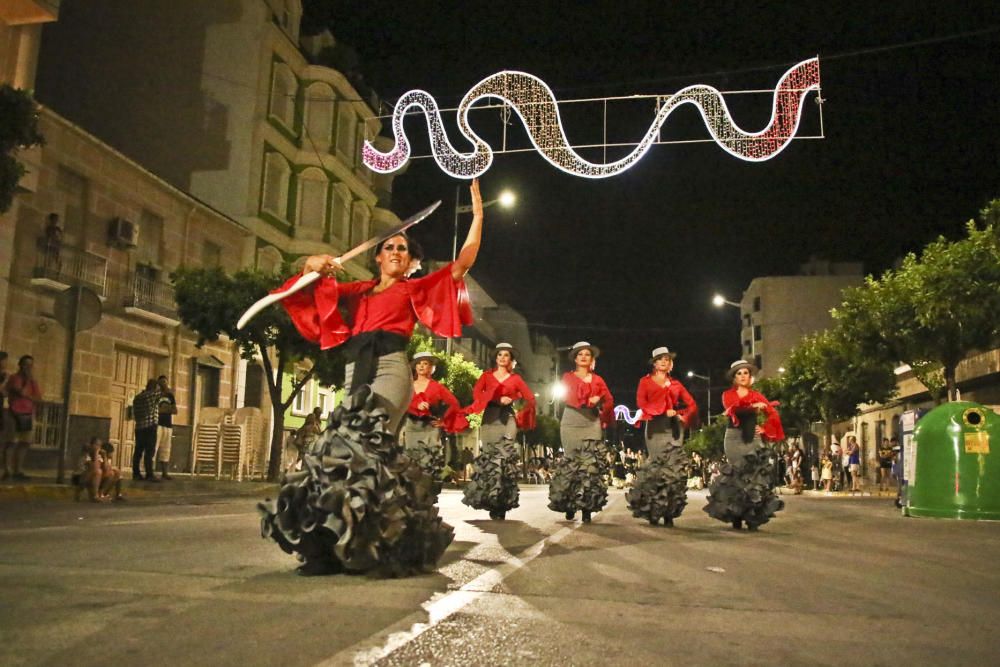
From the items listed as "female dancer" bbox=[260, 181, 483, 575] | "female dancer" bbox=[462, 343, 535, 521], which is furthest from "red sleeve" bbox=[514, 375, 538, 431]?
"female dancer" bbox=[260, 181, 483, 575]

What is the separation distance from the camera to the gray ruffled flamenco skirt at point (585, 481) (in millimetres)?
10664

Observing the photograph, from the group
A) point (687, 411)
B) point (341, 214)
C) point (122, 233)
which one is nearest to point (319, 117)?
point (341, 214)

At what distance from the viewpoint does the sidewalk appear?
12523 millimetres

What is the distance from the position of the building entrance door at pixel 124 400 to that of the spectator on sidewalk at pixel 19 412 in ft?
30.4

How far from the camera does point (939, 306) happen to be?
24.5 meters

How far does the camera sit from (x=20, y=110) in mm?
13742

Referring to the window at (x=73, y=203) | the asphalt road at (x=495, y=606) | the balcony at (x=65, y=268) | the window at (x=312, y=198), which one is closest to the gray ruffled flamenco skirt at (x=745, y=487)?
the asphalt road at (x=495, y=606)

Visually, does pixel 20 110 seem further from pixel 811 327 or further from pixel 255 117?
pixel 811 327

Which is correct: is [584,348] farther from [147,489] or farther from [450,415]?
[147,489]

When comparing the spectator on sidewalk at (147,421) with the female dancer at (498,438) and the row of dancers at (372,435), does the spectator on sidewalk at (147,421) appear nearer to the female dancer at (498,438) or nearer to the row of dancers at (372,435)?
the female dancer at (498,438)

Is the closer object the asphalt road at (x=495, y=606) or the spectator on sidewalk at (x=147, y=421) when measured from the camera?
the asphalt road at (x=495, y=606)

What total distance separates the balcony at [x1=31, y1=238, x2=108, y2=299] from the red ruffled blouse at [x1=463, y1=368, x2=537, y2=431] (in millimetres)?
12160

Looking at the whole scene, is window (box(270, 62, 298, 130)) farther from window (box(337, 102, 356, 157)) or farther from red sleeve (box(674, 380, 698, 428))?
red sleeve (box(674, 380, 698, 428))

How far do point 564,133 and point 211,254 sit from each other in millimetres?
17610
